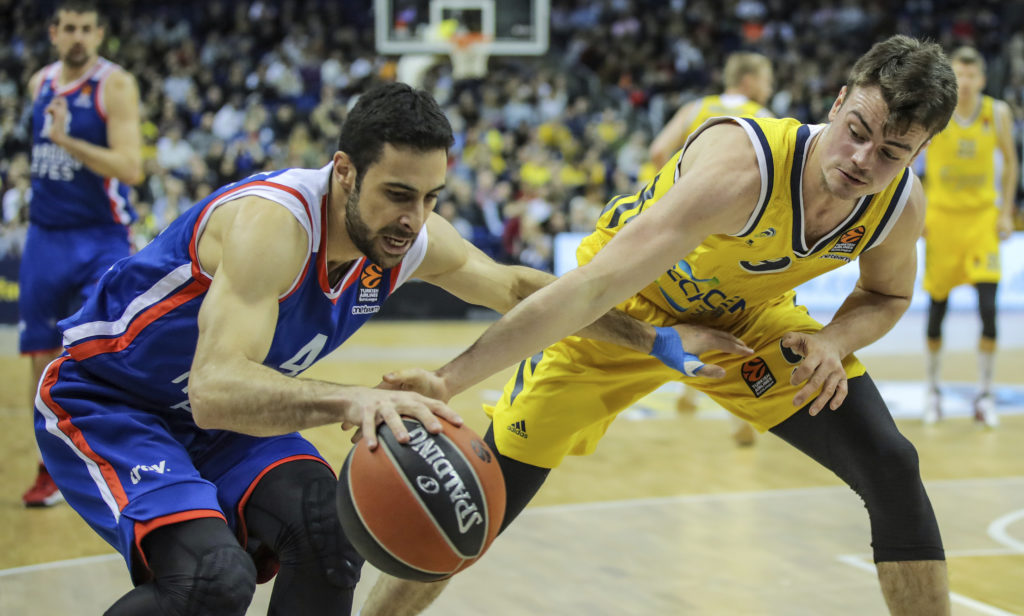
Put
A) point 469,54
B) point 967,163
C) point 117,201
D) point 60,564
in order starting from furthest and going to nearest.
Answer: point 469,54
point 967,163
point 117,201
point 60,564

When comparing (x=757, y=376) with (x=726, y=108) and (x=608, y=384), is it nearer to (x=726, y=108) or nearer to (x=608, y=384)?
(x=608, y=384)

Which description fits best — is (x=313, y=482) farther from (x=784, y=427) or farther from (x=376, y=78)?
(x=376, y=78)

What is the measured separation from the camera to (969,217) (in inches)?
294

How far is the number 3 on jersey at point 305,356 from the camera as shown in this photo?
2.80m

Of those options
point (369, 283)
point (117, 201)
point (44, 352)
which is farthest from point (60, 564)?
point (369, 283)

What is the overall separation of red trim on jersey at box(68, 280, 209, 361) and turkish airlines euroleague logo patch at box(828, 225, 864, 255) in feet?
5.62

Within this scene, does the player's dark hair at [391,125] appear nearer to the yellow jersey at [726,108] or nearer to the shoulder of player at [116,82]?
Answer: the shoulder of player at [116,82]

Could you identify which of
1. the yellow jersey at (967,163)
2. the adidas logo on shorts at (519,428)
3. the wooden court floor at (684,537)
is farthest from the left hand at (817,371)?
the yellow jersey at (967,163)

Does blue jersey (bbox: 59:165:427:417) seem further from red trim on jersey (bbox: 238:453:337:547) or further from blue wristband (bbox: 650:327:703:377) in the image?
blue wristband (bbox: 650:327:703:377)

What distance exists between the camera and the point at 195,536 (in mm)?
2461

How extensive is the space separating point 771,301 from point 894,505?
0.75 meters

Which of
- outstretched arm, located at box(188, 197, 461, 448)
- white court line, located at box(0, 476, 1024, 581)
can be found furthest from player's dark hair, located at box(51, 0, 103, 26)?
white court line, located at box(0, 476, 1024, 581)

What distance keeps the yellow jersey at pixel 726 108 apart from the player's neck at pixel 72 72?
3.55 metres

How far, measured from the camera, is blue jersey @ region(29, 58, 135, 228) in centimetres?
514
